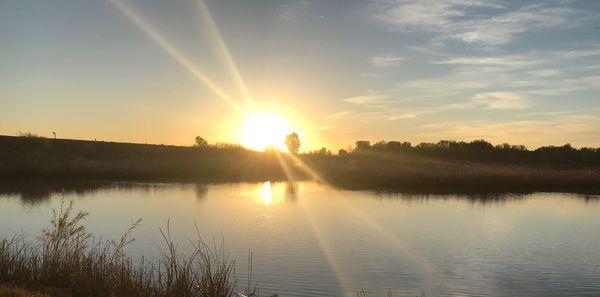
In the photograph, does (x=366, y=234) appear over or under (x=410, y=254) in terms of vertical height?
over

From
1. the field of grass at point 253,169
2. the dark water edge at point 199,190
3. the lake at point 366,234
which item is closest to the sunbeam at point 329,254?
A: the lake at point 366,234

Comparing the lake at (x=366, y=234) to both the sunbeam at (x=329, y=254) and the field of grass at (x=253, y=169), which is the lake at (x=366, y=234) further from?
the field of grass at (x=253, y=169)

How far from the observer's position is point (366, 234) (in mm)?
19734

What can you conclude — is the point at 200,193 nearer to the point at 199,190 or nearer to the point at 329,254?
the point at 199,190

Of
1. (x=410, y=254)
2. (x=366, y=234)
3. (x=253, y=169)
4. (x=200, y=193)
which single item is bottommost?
(x=410, y=254)

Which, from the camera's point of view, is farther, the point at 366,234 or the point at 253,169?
the point at 253,169

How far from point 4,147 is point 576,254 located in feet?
184

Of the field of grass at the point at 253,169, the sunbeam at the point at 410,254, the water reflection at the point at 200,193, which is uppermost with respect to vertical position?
the field of grass at the point at 253,169

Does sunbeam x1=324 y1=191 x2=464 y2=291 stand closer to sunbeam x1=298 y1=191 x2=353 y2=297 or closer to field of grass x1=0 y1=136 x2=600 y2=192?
sunbeam x1=298 y1=191 x2=353 y2=297

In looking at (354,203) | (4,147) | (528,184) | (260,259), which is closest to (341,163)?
(528,184)

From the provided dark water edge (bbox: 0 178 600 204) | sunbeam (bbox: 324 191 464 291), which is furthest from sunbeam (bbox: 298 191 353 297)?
dark water edge (bbox: 0 178 600 204)

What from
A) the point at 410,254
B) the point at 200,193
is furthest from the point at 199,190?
the point at 410,254

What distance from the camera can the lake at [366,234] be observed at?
1294 centimetres

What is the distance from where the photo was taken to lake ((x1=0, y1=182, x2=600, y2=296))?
42.4 ft
